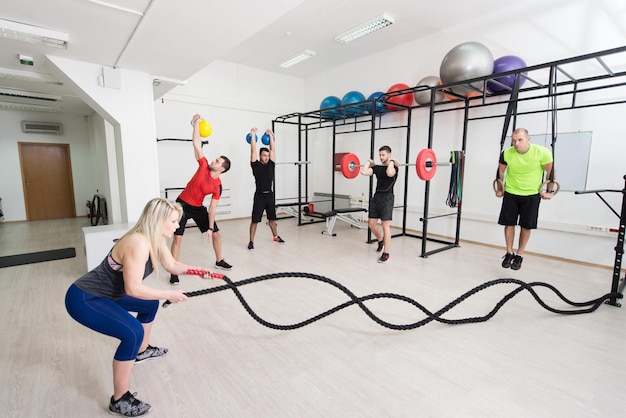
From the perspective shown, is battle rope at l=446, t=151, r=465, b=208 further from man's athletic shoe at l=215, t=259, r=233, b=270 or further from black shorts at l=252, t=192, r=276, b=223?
man's athletic shoe at l=215, t=259, r=233, b=270

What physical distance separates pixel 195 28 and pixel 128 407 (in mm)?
2724

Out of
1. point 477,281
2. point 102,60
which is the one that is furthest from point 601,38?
point 102,60

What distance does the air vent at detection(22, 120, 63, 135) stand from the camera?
697 cm

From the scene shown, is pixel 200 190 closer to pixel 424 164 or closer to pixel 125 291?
pixel 125 291

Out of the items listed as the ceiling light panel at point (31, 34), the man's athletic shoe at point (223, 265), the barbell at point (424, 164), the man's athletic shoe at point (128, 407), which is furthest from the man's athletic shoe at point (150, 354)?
the barbell at point (424, 164)

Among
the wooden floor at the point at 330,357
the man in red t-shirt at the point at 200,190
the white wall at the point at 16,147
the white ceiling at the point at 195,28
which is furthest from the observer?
the white wall at the point at 16,147

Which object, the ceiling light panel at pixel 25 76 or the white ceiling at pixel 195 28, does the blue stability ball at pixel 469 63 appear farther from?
the ceiling light panel at pixel 25 76

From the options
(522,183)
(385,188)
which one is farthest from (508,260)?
(385,188)

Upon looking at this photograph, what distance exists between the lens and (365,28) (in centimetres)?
516

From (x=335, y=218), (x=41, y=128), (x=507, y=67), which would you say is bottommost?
(x=335, y=218)

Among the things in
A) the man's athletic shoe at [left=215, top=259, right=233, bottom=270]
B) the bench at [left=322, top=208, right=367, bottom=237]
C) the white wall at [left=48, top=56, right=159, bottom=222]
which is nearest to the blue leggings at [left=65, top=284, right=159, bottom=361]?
the man's athletic shoe at [left=215, top=259, right=233, bottom=270]

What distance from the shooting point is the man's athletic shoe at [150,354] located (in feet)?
6.28

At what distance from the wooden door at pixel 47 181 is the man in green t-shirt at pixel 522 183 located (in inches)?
356

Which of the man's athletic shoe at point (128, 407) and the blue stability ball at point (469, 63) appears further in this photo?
the blue stability ball at point (469, 63)
